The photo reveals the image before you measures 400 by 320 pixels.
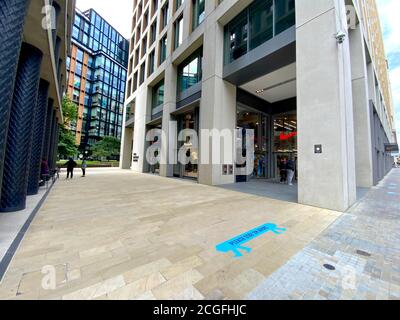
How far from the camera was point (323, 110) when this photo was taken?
18.7 feet

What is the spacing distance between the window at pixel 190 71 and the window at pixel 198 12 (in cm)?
198

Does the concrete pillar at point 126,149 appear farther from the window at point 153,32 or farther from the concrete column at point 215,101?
the concrete column at point 215,101

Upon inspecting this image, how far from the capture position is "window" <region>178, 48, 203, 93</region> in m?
13.0

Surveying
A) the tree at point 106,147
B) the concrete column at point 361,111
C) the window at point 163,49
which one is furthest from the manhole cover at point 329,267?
the tree at point 106,147

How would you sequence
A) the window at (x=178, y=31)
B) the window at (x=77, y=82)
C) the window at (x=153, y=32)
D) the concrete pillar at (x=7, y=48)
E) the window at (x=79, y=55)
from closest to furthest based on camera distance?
the concrete pillar at (x=7, y=48) → the window at (x=178, y=31) → the window at (x=153, y=32) → the window at (x=77, y=82) → the window at (x=79, y=55)

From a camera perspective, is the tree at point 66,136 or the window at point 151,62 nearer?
the window at point 151,62

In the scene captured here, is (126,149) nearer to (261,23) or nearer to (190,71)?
(190,71)

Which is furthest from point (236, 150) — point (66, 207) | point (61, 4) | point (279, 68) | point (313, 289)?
point (61, 4)

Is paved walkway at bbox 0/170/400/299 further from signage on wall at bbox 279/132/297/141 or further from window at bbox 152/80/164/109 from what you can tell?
window at bbox 152/80/164/109

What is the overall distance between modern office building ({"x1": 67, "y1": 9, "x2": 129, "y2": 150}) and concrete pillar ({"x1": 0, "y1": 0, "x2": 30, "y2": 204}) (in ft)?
150

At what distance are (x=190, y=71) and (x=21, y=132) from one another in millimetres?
11831

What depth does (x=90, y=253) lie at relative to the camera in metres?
2.57

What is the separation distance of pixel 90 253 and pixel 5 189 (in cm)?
403

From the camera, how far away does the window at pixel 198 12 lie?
41.7ft
